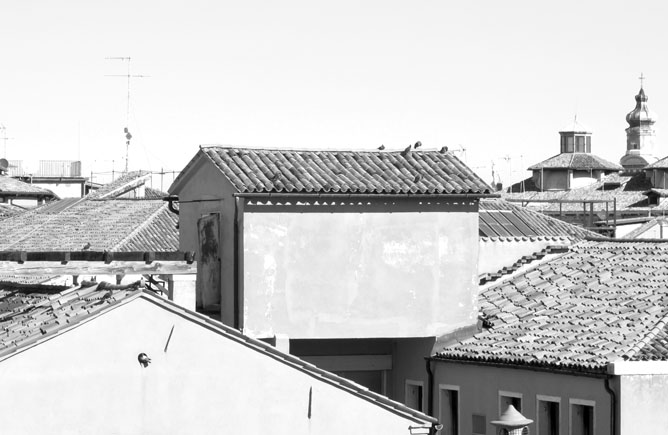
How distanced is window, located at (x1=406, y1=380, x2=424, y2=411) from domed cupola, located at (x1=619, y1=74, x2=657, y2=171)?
→ 111133mm

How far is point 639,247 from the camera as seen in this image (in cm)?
3117

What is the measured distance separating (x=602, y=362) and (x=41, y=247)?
3330 cm

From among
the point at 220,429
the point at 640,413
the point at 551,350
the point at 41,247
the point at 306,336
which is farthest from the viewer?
the point at 41,247

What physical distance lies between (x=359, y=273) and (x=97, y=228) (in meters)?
29.3

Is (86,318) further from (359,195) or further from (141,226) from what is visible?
(141,226)

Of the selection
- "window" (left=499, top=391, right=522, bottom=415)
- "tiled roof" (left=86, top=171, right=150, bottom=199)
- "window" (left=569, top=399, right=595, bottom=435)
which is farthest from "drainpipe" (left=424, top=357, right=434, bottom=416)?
"tiled roof" (left=86, top=171, right=150, bottom=199)

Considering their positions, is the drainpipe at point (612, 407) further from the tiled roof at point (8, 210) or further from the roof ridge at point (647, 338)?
the tiled roof at point (8, 210)

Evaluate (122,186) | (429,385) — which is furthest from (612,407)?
(122,186)

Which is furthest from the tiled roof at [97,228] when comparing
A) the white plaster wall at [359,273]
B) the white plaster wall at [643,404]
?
the white plaster wall at [643,404]

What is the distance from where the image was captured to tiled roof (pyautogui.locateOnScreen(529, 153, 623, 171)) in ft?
416

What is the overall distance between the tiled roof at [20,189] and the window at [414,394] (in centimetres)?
5332

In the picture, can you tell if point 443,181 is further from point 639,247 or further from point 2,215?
point 2,215

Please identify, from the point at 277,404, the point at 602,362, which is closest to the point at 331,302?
the point at 602,362

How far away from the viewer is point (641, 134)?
140m
